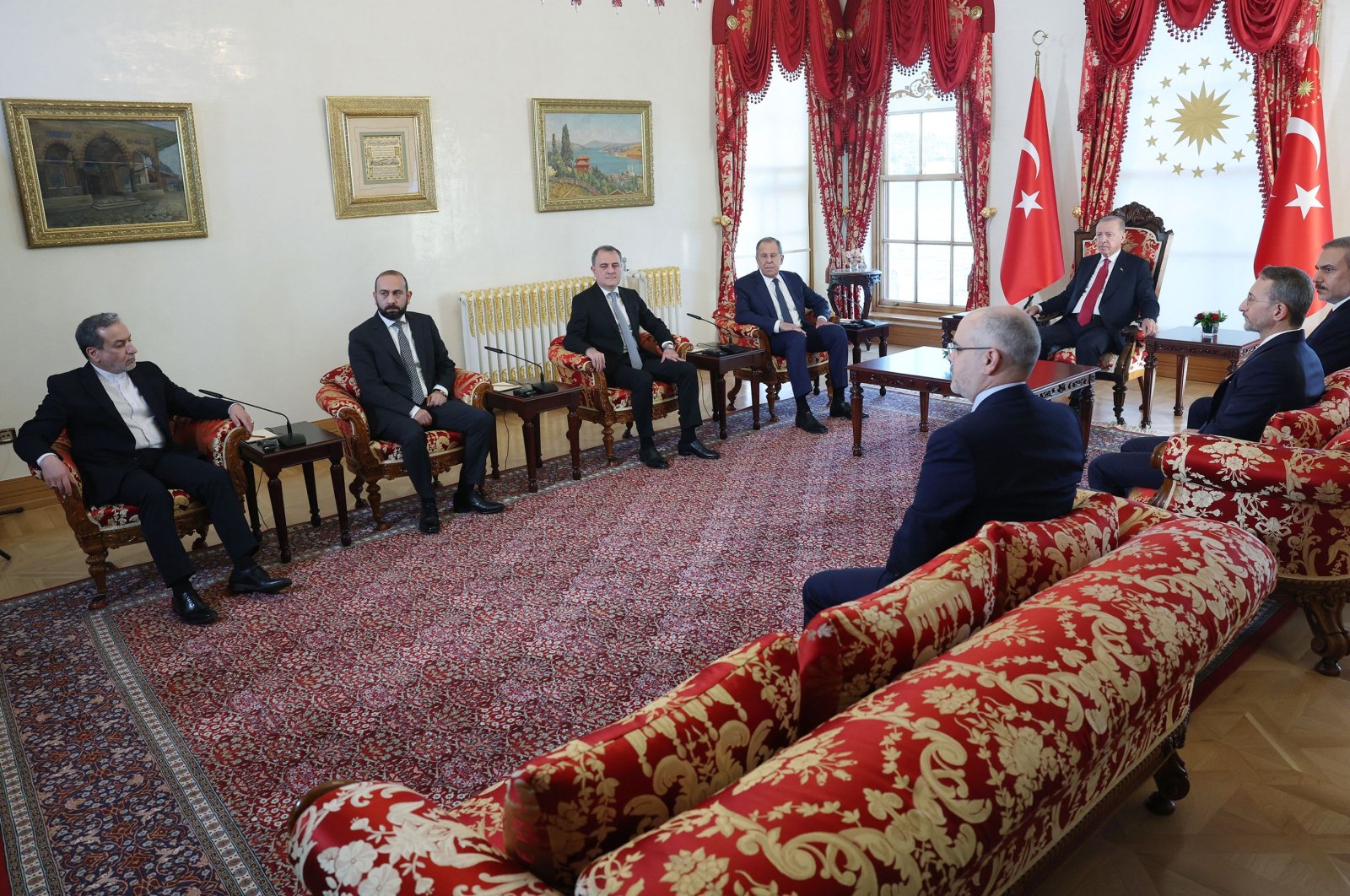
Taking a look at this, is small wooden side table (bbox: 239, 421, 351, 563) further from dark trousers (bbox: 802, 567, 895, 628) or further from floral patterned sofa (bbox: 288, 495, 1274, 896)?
floral patterned sofa (bbox: 288, 495, 1274, 896)

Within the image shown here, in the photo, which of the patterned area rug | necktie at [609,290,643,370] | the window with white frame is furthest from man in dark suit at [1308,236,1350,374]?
the window with white frame

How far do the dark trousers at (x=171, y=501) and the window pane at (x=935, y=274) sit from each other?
707cm

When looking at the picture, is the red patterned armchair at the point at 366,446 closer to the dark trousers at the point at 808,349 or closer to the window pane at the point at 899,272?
the dark trousers at the point at 808,349

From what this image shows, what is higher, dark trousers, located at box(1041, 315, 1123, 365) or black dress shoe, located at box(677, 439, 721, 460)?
dark trousers, located at box(1041, 315, 1123, 365)

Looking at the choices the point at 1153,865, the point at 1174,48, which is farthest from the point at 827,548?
the point at 1174,48

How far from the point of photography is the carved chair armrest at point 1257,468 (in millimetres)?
3271

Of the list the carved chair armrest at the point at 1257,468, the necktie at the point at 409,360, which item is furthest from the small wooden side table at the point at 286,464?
the carved chair armrest at the point at 1257,468

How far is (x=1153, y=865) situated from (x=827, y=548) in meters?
2.38

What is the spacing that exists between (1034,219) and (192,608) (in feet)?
22.3

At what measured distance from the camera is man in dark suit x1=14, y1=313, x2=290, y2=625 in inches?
169

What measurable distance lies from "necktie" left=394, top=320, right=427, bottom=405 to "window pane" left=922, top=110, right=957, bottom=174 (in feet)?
19.0

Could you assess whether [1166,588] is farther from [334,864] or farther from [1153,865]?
[334,864]

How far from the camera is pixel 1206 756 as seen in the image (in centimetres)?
307

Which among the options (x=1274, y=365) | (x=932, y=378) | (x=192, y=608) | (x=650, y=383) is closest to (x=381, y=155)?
(x=650, y=383)
